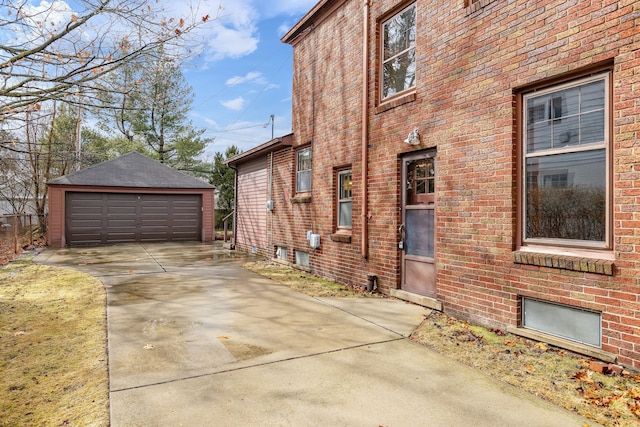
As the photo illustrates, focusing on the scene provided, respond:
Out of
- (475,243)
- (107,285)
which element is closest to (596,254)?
(475,243)

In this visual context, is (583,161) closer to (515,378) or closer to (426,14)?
(515,378)

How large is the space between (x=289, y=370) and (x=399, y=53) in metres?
5.39

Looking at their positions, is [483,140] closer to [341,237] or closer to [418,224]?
[418,224]

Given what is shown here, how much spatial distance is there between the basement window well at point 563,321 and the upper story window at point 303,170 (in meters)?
5.90

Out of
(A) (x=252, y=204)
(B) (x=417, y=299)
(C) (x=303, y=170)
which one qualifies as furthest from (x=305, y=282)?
(A) (x=252, y=204)

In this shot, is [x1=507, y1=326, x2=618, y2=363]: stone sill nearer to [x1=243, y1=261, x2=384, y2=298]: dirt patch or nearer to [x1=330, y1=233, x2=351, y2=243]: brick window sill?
[x1=243, y1=261, x2=384, y2=298]: dirt patch

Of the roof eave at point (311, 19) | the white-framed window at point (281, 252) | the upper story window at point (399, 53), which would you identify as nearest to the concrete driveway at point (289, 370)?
the upper story window at point (399, 53)

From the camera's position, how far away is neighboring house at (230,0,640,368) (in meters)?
3.41

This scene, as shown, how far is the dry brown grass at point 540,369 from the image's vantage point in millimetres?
2666

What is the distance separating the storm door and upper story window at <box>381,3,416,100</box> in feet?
4.46

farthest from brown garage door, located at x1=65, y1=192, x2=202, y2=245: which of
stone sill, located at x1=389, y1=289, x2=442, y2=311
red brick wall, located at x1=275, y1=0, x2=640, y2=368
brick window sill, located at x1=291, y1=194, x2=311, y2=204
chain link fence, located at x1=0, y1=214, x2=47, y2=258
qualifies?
stone sill, located at x1=389, y1=289, x2=442, y2=311

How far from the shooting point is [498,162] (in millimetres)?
4379

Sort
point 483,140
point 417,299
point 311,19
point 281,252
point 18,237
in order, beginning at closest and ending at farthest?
point 483,140 < point 417,299 < point 311,19 < point 281,252 < point 18,237

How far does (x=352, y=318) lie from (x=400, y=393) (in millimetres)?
2083
